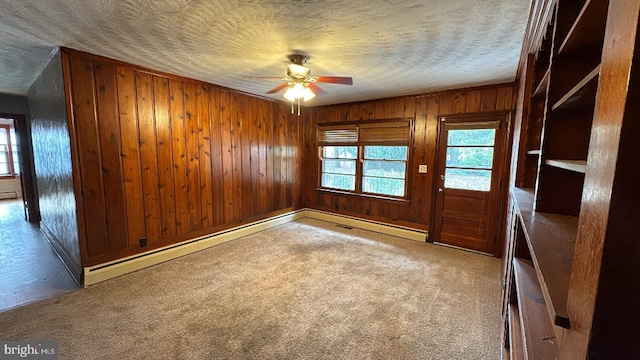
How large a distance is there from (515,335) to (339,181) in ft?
13.4

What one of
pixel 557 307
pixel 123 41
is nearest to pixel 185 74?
pixel 123 41

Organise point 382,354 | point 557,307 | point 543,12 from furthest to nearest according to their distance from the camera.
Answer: point 382,354 < point 543,12 < point 557,307

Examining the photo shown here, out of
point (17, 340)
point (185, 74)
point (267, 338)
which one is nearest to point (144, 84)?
point (185, 74)

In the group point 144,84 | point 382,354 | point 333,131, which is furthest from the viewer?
point 333,131

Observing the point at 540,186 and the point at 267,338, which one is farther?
the point at 267,338

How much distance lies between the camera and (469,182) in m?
3.77

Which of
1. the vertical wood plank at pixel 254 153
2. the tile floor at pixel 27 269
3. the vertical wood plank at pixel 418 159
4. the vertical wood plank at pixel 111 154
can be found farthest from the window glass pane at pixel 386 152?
the tile floor at pixel 27 269

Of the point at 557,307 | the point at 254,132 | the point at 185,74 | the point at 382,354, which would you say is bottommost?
the point at 382,354

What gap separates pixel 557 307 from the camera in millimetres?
553

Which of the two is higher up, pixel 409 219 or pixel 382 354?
pixel 409 219

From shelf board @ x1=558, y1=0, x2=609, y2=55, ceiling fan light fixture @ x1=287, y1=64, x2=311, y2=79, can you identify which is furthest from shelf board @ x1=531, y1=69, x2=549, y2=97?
ceiling fan light fixture @ x1=287, y1=64, x2=311, y2=79

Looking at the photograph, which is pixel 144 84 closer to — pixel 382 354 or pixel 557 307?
pixel 382 354

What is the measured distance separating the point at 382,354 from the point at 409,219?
279 cm

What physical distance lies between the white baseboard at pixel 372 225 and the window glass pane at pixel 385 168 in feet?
2.90
